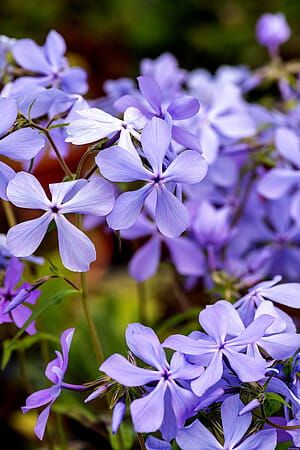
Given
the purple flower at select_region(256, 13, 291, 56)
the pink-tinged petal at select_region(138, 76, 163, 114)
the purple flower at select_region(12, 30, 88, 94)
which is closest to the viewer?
the pink-tinged petal at select_region(138, 76, 163, 114)

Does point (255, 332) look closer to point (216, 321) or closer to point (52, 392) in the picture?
point (216, 321)

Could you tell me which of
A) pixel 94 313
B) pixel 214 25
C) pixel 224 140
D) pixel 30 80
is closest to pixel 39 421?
pixel 30 80

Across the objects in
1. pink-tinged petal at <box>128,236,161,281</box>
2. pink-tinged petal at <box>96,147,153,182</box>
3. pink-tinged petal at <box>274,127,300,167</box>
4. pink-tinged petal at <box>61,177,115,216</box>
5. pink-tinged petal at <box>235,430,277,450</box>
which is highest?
pink-tinged petal at <box>96,147,153,182</box>

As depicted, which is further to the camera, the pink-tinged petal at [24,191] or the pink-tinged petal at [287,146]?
the pink-tinged petal at [287,146]

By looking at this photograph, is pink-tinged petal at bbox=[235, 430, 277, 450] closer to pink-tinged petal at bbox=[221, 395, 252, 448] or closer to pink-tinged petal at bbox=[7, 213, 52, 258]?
pink-tinged petal at bbox=[221, 395, 252, 448]

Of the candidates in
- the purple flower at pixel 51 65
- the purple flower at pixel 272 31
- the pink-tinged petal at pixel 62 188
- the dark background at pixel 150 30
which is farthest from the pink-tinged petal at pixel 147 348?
the dark background at pixel 150 30

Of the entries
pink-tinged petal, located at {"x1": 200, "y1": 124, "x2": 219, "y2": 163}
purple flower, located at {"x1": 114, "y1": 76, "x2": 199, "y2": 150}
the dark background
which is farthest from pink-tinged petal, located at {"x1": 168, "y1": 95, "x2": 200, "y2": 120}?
the dark background

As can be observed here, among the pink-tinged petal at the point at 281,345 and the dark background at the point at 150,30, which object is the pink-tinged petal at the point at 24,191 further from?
the dark background at the point at 150,30

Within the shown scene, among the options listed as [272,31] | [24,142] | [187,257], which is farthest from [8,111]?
[272,31]

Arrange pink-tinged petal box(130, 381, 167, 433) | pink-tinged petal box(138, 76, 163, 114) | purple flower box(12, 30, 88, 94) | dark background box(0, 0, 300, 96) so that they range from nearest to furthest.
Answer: pink-tinged petal box(130, 381, 167, 433) < pink-tinged petal box(138, 76, 163, 114) < purple flower box(12, 30, 88, 94) < dark background box(0, 0, 300, 96)
